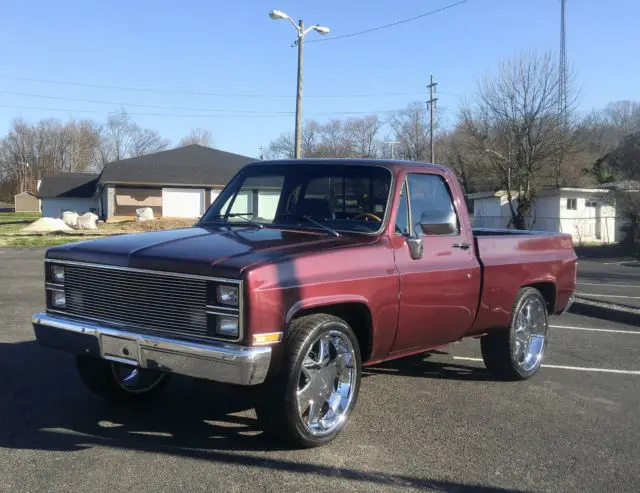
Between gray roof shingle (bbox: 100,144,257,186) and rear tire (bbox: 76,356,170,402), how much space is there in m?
40.1

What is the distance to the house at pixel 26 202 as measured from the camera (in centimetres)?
9238

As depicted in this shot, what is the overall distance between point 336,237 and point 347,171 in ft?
2.70

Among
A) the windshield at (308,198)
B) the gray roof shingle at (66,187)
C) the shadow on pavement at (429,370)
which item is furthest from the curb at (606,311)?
the gray roof shingle at (66,187)

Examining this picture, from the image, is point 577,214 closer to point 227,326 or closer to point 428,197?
point 428,197

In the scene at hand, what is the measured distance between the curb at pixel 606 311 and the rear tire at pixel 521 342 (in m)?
3.91

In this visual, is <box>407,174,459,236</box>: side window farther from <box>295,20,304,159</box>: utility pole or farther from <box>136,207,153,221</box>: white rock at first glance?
<box>136,207,153,221</box>: white rock

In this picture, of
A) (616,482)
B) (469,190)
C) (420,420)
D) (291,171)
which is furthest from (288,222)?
(469,190)

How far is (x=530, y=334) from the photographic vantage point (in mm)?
6555

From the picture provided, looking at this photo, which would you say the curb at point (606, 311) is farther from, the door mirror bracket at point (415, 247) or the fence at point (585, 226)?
the fence at point (585, 226)

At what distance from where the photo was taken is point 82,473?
12.7 feet

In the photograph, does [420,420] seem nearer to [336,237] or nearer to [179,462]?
[336,237]

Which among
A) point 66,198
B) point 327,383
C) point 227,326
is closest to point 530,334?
point 327,383

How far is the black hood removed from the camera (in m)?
4.00

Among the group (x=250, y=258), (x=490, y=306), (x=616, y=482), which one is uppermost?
(x=250, y=258)
